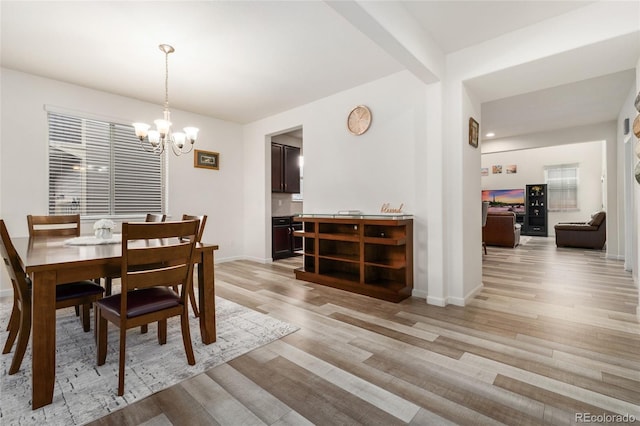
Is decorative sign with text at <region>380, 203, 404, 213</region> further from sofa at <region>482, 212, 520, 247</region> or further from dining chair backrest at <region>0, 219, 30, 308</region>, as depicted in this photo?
sofa at <region>482, 212, 520, 247</region>

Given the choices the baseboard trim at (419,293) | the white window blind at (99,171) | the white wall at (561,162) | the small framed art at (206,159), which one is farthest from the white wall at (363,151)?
the white wall at (561,162)

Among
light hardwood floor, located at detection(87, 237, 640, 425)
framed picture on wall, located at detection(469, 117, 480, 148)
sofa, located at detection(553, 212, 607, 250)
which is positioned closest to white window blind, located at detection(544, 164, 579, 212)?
sofa, located at detection(553, 212, 607, 250)

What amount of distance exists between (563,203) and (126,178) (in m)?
12.5

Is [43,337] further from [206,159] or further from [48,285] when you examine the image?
[206,159]

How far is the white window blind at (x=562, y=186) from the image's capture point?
984 centimetres

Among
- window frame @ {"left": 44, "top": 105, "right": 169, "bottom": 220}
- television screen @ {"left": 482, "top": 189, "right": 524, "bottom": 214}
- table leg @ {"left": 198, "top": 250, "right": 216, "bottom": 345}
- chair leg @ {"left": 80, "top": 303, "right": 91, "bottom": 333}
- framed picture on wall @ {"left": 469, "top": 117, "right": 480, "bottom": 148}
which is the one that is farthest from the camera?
television screen @ {"left": 482, "top": 189, "right": 524, "bottom": 214}

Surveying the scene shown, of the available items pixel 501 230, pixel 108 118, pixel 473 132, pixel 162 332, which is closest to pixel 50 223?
pixel 108 118

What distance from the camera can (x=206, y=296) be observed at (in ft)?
7.41

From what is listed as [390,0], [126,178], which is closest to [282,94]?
[390,0]

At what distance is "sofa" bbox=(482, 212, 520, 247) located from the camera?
7.14 metres

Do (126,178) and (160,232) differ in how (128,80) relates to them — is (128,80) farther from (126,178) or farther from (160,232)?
(160,232)

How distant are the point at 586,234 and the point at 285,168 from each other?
7143 mm

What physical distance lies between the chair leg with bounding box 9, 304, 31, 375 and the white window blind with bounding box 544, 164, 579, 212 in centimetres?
1290

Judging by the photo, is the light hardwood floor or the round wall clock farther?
the round wall clock
